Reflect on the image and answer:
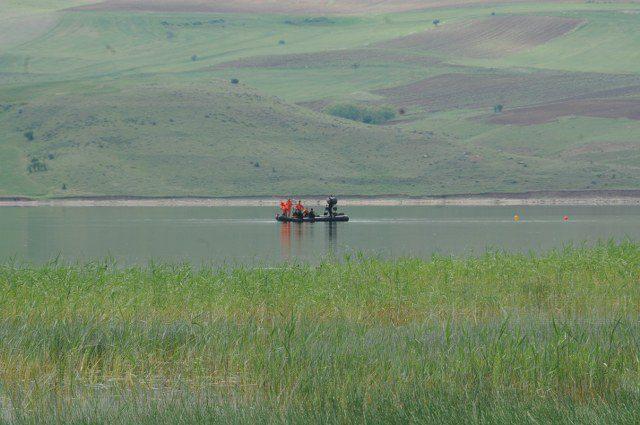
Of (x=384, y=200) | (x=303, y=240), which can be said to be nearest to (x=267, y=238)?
(x=303, y=240)

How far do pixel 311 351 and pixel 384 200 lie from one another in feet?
486

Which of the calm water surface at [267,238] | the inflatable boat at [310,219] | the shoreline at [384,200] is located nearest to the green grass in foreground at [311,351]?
the calm water surface at [267,238]

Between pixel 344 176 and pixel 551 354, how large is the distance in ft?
522

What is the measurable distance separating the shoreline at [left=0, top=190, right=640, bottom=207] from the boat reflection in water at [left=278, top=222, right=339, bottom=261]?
2715 inches

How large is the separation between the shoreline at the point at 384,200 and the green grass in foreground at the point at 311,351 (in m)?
131

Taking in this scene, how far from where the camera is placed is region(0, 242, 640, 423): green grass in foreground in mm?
17484

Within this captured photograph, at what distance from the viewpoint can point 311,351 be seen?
20.5 m

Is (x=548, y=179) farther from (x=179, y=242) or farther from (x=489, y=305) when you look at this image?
(x=489, y=305)

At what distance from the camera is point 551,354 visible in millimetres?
19984

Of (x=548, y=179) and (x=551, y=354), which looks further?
(x=548, y=179)

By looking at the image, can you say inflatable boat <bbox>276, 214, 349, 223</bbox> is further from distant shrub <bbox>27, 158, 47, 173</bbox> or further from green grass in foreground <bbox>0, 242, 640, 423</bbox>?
distant shrub <bbox>27, 158, 47, 173</bbox>

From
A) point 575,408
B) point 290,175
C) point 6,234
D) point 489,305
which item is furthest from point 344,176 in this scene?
point 575,408

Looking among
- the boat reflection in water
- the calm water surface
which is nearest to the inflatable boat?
the boat reflection in water

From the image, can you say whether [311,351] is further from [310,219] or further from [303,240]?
[310,219]
